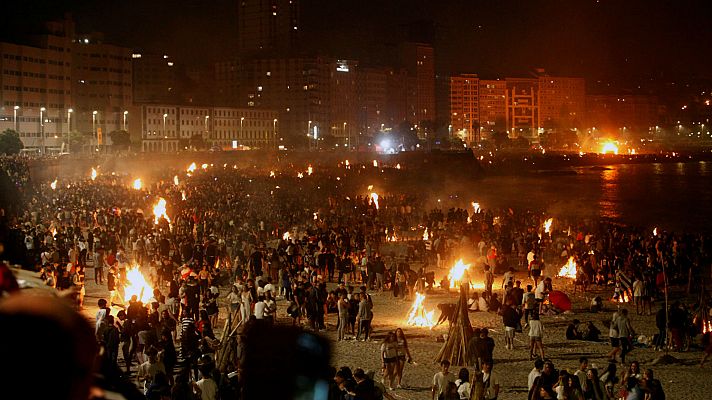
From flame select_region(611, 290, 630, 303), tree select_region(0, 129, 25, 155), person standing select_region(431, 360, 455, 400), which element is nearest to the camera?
person standing select_region(431, 360, 455, 400)

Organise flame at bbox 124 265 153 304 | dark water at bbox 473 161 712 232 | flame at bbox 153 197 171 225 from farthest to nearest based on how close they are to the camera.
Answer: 1. dark water at bbox 473 161 712 232
2. flame at bbox 153 197 171 225
3. flame at bbox 124 265 153 304

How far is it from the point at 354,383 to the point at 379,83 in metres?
170

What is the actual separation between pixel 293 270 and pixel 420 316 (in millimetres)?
4565

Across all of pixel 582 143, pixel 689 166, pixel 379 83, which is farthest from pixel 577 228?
pixel 582 143

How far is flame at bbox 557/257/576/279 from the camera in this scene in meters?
22.2

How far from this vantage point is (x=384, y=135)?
155250 millimetres

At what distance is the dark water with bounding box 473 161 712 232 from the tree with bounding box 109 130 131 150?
44889 millimetres

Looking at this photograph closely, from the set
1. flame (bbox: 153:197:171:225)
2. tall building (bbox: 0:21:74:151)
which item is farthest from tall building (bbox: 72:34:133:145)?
flame (bbox: 153:197:171:225)

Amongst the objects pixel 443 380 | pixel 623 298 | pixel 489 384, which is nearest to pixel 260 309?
pixel 443 380

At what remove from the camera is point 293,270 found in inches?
758

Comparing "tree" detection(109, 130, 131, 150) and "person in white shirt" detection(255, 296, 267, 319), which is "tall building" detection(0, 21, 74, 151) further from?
"person in white shirt" detection(255, 296, 267, 319)

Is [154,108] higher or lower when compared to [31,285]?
higher

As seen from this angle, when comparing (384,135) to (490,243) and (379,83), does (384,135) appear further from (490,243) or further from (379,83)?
(490,243)

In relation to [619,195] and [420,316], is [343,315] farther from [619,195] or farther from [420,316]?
[619,195]
